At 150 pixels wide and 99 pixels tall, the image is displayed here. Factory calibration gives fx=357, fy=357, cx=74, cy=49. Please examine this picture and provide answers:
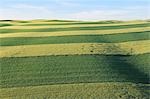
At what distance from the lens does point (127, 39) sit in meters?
24.9

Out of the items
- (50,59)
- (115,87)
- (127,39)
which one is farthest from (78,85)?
(127,39)

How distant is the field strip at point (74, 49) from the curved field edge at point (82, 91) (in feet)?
17.0

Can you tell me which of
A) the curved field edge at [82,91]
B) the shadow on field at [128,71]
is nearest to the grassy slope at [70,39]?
the shadow on field at [128,71]

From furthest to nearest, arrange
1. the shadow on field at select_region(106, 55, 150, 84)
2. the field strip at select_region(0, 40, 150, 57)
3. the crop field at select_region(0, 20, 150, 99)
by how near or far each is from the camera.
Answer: the field strip at select_region(0, 40, 150, 57) < the shadow on field at select_region(106, 55, 150, 84) < the crop field at select_region(0, 20, 150, 99)

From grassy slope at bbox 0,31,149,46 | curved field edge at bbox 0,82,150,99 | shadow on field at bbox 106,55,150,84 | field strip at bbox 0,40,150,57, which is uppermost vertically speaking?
grassy slope at bbox 0,31,149,46

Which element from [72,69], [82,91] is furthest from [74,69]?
[82,91]

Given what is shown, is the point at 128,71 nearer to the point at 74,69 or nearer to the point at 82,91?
the point at 74,69

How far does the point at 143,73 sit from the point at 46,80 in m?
4.43

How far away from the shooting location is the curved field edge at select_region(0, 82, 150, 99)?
1277 cm

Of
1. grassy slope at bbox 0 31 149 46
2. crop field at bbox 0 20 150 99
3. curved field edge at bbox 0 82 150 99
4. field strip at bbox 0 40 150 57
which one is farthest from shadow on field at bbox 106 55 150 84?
grassy slope at bbox 0 31 149 46

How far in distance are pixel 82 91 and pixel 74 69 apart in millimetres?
3008

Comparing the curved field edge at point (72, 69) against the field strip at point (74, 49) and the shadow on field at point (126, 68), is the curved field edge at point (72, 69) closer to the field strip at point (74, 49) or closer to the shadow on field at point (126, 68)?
the shadow on field at point (126, 68)

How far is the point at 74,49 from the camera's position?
65.2 ft

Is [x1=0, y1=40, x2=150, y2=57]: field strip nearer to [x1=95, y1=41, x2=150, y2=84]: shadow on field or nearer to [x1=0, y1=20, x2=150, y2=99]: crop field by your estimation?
[x1=0, y1=20, x2=150, y2=99]: crop field
